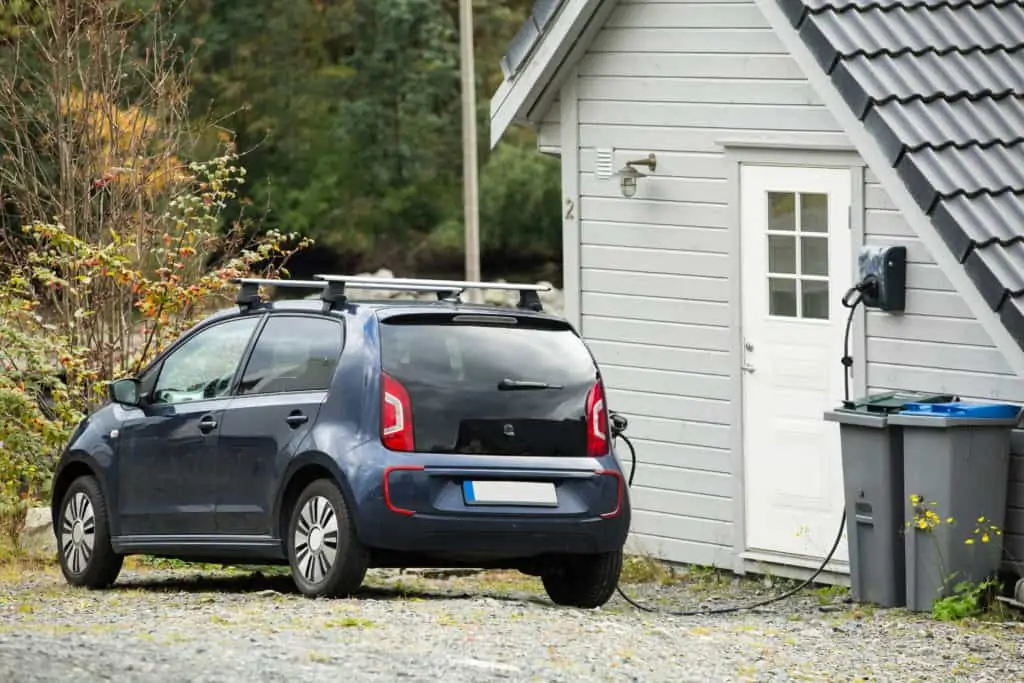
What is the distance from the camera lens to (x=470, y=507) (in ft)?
32.1

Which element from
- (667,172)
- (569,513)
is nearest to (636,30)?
(667,172)

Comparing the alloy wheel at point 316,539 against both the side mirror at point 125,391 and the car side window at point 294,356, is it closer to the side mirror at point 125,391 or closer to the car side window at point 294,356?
the car side window at point 294,356

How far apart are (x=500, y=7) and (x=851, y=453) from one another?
192 feet

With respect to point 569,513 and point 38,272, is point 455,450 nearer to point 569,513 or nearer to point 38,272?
point 569,513

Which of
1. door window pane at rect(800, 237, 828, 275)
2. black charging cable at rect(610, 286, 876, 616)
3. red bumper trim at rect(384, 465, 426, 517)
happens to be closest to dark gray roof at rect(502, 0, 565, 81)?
door window pane at rect(800, 237, 828, 275)

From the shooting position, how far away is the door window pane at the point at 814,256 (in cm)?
1229

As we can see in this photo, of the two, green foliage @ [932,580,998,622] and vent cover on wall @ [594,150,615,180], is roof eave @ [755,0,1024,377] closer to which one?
green foliage @ [932,580,998,622]

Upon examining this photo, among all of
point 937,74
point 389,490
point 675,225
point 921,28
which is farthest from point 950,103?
point 389,490

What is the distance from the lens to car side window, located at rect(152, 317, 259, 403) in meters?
10.9

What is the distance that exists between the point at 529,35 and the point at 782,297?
2660 mm

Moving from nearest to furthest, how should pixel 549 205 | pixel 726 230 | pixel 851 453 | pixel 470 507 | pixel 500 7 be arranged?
pixel 470 507 < pixel 851 453 < pixel 726 230 < pixel 549 205 < pixel 500 7

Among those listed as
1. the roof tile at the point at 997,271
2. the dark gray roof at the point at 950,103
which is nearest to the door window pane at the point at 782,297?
the dark gray roof at the point at 950,103

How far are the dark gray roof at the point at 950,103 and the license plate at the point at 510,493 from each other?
2383 millimetres

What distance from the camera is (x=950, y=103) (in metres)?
11.4
